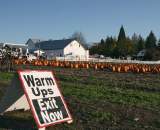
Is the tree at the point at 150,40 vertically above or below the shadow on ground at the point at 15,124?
above

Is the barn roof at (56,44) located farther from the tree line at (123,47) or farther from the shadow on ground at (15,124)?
the shadow on ground at (15,124)

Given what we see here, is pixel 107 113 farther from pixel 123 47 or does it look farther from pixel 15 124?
pixel 123 47

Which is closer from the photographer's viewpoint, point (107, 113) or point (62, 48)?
point (107, 113)

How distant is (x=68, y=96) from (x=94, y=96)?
2.96ft

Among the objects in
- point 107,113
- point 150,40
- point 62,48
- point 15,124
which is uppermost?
point 150,40

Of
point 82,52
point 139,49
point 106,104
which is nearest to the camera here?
point 106,104

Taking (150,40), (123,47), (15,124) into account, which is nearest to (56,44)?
(123,47)

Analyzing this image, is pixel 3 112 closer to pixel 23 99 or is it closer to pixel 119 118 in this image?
pixel 23 99

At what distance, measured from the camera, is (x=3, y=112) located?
10297mm

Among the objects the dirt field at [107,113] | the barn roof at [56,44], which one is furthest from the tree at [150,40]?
the dirt field at [107,113]

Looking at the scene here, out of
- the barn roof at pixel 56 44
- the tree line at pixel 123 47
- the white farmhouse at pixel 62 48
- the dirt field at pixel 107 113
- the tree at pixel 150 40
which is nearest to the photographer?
the dirt field at pixel 107 113


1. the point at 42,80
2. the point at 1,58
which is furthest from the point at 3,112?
the point at 1,58

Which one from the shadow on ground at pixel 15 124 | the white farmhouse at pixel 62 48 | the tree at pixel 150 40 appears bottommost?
the shadow on ground at pixel 15 124

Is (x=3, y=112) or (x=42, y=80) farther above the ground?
(x=42, y=80)
